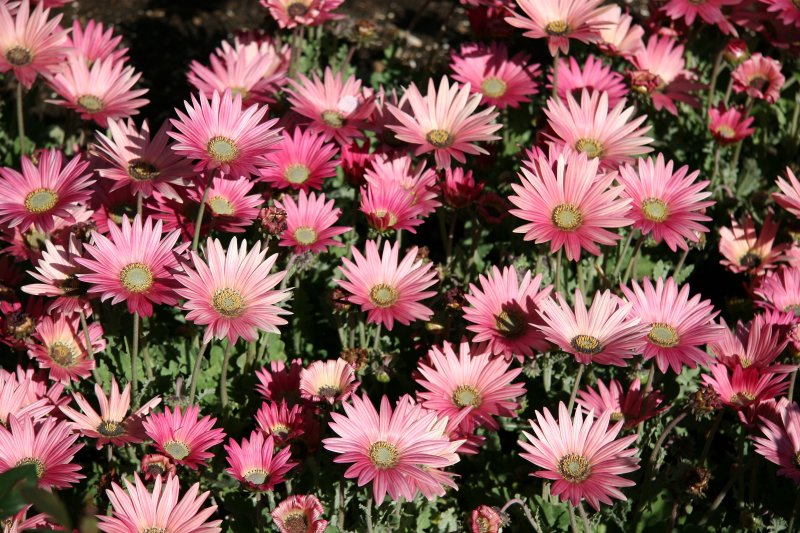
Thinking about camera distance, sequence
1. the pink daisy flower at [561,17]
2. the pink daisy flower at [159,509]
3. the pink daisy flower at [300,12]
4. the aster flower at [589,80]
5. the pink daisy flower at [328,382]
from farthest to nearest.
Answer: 1. the pink daisy flower at [300,12]
2. the aster flower at [589,80]
3. the pink daisy flower at [561,17]
4. the pink daisy flower at [328,382]
5. the pink daisy flower at [159,509]

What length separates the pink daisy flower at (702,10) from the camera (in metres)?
4.39

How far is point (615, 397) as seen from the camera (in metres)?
3.37

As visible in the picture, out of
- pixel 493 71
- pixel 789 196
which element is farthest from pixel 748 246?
pixel 493 71

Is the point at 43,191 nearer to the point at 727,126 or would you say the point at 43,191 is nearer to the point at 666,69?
the point at 666,69

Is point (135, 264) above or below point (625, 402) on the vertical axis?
above

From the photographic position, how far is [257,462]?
9.82ft

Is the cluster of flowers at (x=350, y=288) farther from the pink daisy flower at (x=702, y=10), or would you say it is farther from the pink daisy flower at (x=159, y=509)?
the pink daisy flower at (x=702, y=10)

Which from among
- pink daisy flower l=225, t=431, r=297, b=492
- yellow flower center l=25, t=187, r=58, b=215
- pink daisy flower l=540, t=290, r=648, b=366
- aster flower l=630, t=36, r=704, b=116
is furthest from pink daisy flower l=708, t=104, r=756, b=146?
yellow flower center l=25, t=187, r=58, b=215

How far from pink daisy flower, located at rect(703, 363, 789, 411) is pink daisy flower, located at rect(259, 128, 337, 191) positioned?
1.71 m

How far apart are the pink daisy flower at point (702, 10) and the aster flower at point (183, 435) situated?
309cm

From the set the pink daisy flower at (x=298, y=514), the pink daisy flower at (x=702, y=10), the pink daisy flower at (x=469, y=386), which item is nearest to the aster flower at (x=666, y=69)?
the pink daisy flower at (x=702, y=10)

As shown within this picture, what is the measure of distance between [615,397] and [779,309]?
0.84m

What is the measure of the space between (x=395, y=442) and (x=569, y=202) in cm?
119

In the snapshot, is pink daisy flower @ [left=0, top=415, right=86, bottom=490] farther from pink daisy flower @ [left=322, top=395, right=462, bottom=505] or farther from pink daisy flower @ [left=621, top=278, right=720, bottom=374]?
pink daisy flower @ [left=621, top=278, right=720, bottom=374]
